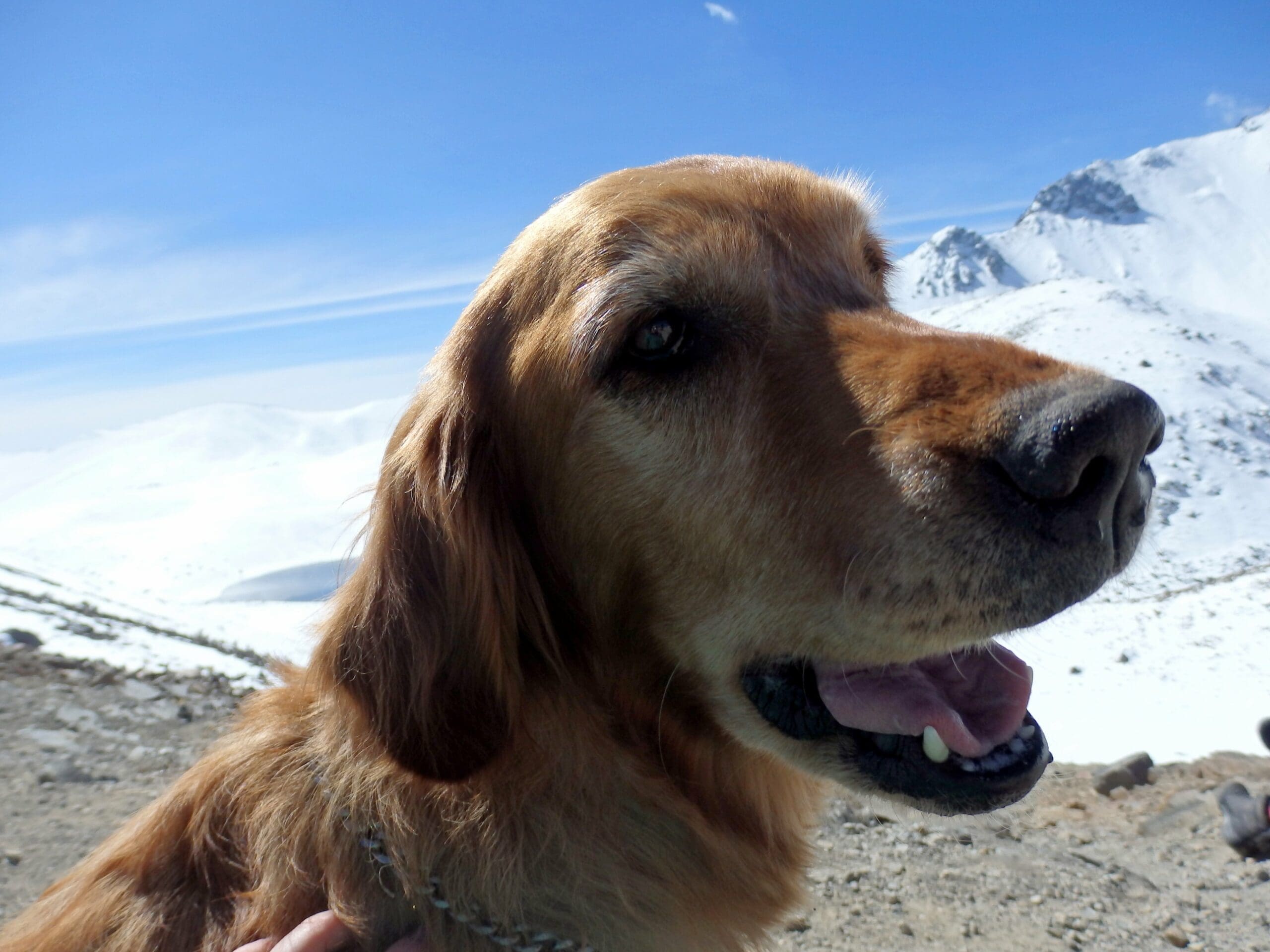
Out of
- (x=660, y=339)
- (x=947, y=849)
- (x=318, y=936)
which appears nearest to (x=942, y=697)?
(x=660, y=339)

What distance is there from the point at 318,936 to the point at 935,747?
4.72 ft

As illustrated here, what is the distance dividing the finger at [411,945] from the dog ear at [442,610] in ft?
1.14

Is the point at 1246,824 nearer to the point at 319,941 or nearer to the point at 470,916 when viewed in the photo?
the point at 470,916

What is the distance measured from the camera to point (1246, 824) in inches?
188

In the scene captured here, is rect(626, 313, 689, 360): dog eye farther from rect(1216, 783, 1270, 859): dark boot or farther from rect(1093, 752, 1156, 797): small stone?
rect(1093, 752, 1156, 797): small stone

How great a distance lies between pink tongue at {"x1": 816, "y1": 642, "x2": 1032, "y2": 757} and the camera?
84.1 inches

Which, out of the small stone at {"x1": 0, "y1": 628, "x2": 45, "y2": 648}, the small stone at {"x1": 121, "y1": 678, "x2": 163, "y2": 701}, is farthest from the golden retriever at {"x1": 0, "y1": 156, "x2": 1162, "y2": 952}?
the small stone at {"x1": 0, "y1": 628, "x2": 45, "y2": 648}

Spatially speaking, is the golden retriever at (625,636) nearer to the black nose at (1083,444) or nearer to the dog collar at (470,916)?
the dog collar at (470,916)

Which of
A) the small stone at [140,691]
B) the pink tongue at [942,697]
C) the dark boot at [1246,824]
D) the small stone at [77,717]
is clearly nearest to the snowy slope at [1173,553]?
the pink tongue at [942,697]

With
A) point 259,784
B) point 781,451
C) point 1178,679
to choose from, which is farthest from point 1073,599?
point 1178,679

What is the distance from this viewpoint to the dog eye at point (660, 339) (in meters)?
2.24

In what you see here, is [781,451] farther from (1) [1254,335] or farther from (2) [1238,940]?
(1) [1254,335]

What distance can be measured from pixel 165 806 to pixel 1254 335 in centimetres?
5960

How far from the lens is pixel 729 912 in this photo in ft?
7.92
